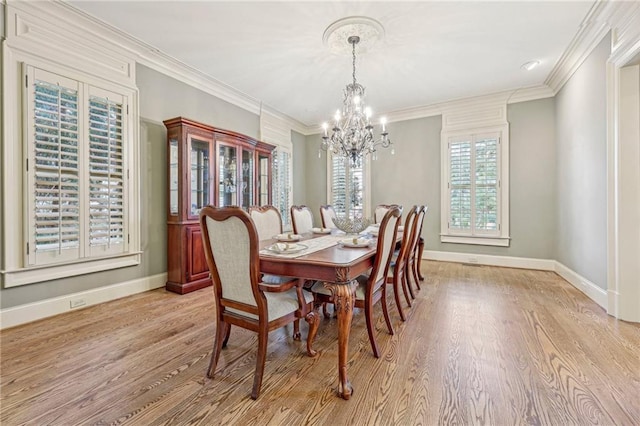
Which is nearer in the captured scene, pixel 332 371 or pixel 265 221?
pixel 332 371

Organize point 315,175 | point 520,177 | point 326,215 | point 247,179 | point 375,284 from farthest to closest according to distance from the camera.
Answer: point 315,175, point 520,177, point 247,179, point 326,215, point 375,284

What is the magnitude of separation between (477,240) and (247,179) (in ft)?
12.9

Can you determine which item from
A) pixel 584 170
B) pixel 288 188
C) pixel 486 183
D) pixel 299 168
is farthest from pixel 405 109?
pixel 584 170

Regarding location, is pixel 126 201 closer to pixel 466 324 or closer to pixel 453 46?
pixel 466 324

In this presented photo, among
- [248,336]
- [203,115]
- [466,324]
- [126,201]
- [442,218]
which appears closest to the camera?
[248,336]

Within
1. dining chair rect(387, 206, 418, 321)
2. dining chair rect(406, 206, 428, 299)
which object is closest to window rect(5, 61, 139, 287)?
dining chair rect(387, 206, 418, 321)

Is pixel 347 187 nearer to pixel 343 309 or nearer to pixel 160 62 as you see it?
pixel 160 62

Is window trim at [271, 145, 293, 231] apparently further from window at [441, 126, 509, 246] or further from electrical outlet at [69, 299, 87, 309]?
electrical outlet at [69, 299, 87, 309]

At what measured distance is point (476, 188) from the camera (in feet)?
15.7

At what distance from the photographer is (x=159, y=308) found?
2.85 meters

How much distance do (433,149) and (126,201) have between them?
4768 mm

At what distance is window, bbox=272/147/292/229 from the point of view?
5473mm

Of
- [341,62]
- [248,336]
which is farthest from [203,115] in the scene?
[248,336]

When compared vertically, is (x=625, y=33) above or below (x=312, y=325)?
above
